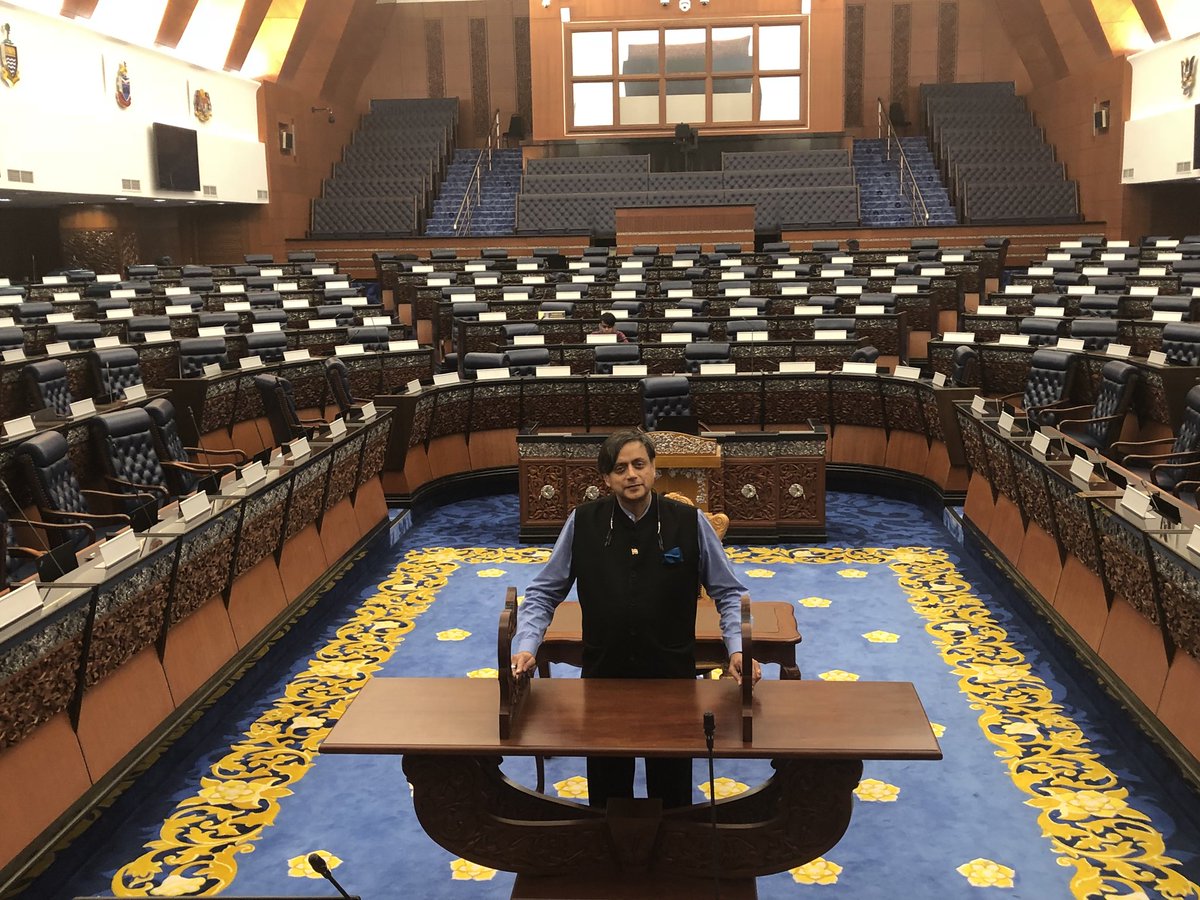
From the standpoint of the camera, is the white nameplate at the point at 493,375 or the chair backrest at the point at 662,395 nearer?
the chair backrest at the point at 662,395

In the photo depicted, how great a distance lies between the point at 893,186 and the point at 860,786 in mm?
17112

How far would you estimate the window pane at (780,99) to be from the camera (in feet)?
65.7

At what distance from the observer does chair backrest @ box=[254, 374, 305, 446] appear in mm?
7098

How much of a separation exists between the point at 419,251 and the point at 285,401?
1129cm

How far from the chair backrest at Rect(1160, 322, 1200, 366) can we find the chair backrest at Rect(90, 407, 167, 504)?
6243 millimetres

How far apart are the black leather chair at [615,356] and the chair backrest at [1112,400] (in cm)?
303

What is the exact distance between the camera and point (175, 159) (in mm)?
16562

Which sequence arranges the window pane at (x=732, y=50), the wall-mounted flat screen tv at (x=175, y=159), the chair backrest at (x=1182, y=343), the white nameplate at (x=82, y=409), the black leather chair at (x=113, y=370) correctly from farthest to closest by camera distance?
1. the window pane at (x=732, y=50)
2. the wall-mounted flat screen tv at (x=175, y=159)
3. the black leather chair at (x=113, y=370)
4. the chair backrest at (x=1182, y=343)
5. the white nameplate at (x=82, y=409)

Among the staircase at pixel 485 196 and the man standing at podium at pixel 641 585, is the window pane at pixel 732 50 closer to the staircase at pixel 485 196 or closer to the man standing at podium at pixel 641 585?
the staircase at pixel 485 196

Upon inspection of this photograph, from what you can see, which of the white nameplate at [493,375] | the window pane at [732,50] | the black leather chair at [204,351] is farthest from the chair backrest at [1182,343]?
the window pane at [732,50]

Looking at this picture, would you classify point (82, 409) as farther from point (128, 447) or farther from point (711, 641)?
point (711, 641)

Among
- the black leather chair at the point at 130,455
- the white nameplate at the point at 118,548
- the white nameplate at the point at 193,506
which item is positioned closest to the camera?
the white nameplate at the point at 118,548

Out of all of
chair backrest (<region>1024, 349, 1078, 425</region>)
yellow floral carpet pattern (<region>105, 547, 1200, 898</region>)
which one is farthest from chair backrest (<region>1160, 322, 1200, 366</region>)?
yellow floral carpet pattern (<region>105, 547, 1200, 898</region>)

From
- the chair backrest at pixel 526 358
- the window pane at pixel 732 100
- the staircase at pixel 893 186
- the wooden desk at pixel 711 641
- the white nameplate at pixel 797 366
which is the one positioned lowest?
A: the wooden desk at pixel 711 641
